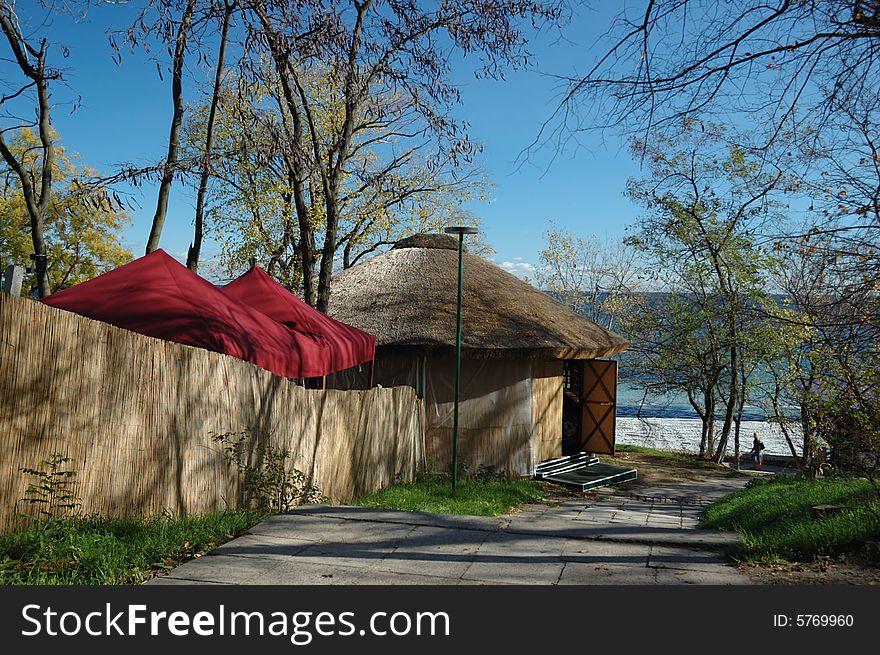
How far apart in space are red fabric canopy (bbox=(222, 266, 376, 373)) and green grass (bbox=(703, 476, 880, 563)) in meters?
5.09

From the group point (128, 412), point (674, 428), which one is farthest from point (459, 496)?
point (674, 428)

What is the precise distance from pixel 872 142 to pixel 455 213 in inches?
841

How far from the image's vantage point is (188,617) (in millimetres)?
3729

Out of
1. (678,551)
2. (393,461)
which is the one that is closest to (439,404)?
(393,461)

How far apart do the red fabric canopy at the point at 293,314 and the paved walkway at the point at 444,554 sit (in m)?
3.37

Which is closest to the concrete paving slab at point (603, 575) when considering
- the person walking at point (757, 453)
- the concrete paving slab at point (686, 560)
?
the concrete paving slab at point (686, 560)

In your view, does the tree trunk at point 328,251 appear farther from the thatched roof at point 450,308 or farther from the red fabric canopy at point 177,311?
the red fabric canopy at point 177,311

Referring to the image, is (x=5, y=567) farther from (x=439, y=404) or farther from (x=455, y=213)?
(x=455, y=213)

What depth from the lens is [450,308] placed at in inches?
570

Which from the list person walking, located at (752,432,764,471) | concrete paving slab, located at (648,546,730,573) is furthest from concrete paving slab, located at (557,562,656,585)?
person walking, located at (752,432,764,471)

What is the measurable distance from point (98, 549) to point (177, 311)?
3.25m

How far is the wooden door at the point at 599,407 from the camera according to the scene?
16.2m

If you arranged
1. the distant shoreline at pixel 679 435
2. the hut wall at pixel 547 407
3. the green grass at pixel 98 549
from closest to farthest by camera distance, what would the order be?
the green grass at pixel 98 549, the hut wall at pixel 547 407, the distant shoreline at pixel 679 435

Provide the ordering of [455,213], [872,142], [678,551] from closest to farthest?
[678,551] → [872,142] → [455,213]
